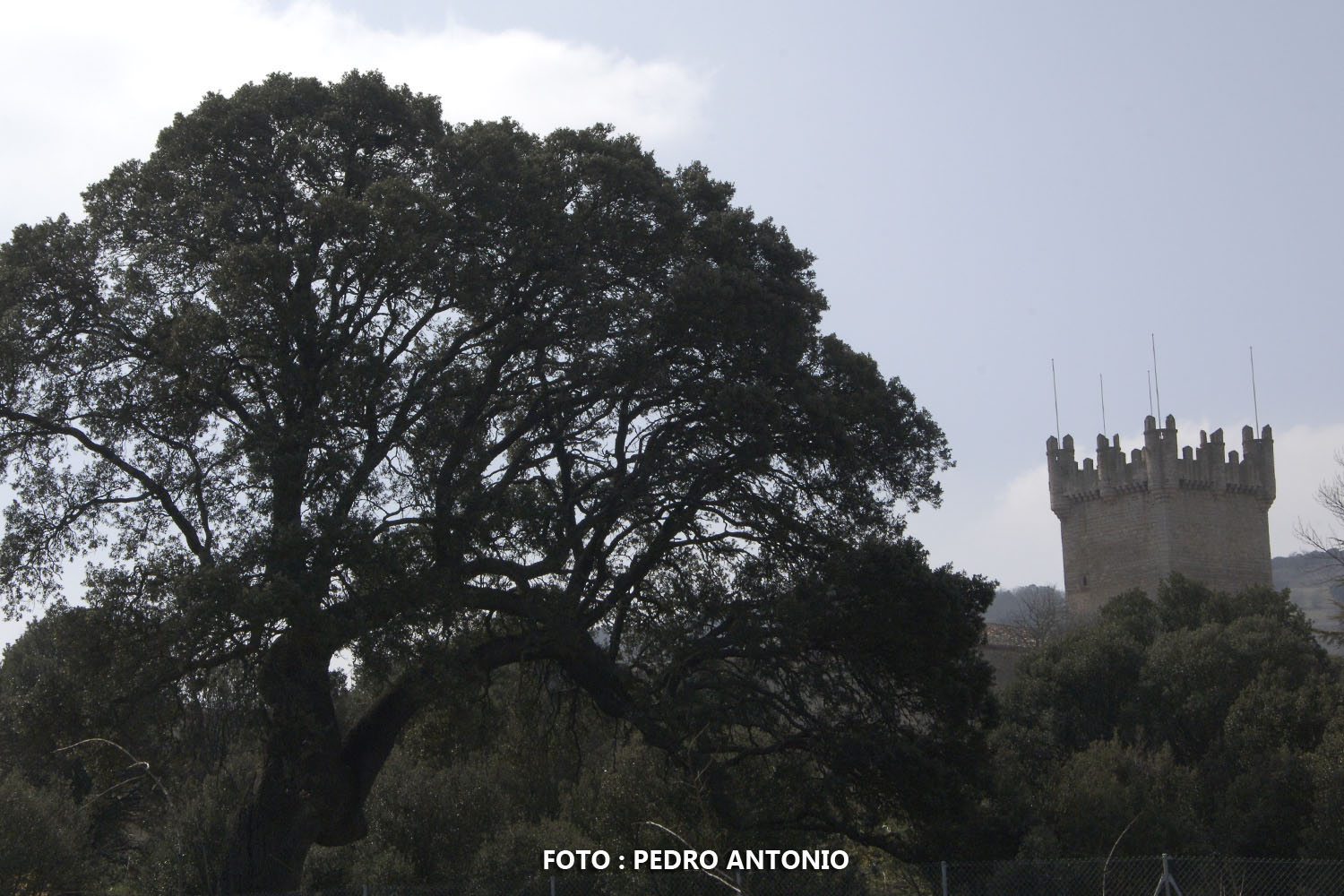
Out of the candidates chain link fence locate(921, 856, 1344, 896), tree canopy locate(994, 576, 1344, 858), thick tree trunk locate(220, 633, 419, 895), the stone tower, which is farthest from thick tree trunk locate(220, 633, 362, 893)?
the stone tower

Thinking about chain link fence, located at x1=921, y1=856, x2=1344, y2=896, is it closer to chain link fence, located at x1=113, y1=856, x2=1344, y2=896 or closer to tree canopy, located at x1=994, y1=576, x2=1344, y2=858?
chain link fence, located at x1=113, y1=856, x2=1344, y2=896

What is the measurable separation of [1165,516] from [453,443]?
144ft

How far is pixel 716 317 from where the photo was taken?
16.4 m

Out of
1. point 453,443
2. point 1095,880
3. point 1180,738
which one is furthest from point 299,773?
Result: point 1180,738

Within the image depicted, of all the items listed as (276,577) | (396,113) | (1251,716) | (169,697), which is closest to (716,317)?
(396,113)

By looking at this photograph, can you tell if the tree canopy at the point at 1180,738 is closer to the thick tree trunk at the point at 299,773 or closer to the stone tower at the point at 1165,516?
the thick tree trunk at the point at 299,773

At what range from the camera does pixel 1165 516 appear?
53.8 meters

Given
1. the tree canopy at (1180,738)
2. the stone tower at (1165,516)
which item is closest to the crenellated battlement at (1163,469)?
the stone tower at (1165,516)

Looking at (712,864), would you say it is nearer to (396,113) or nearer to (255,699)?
(255,699)

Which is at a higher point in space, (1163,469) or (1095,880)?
(1163,469)

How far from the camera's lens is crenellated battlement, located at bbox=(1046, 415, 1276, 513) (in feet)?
179

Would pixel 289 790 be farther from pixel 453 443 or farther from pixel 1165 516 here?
pixel 1165 516

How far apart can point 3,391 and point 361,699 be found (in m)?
15.6

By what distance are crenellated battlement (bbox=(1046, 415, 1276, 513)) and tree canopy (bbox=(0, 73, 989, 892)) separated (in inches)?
1594
